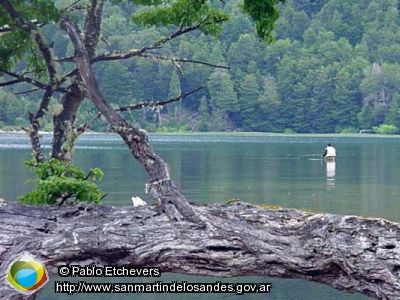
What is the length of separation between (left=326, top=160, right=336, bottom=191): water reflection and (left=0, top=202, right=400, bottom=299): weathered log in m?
35.0

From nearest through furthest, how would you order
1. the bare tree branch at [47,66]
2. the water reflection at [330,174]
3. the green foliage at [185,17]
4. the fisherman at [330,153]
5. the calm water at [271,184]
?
the bare tree branch at [47,66] → the green foliage at [185,17] → the calm water at [271,184] → the water reflection at [330,174] → the fisherman at [330,153]

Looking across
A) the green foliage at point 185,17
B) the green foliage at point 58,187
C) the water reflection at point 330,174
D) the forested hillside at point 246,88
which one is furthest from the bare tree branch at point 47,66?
the forested hillside at point 246,88

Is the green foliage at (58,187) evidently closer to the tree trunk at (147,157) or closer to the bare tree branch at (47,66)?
the tree trunk at (147,157)

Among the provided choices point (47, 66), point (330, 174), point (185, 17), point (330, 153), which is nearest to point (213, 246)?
point (185, 17)

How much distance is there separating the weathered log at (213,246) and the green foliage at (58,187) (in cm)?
164

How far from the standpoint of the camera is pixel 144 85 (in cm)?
16250

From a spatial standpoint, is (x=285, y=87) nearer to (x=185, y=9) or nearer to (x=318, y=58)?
(x=318, y=58)

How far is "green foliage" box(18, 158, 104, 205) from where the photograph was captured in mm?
9828

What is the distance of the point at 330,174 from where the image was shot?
53.5 m

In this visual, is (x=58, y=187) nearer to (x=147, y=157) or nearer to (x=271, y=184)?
(x=147, y=157)

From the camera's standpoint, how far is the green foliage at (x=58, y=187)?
983cm

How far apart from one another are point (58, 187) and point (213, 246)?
2.57 m

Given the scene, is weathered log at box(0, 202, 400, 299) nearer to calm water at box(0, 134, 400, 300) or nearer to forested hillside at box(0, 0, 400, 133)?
calm water at box(0, 134, 400, 300)

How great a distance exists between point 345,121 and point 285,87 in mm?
14550
